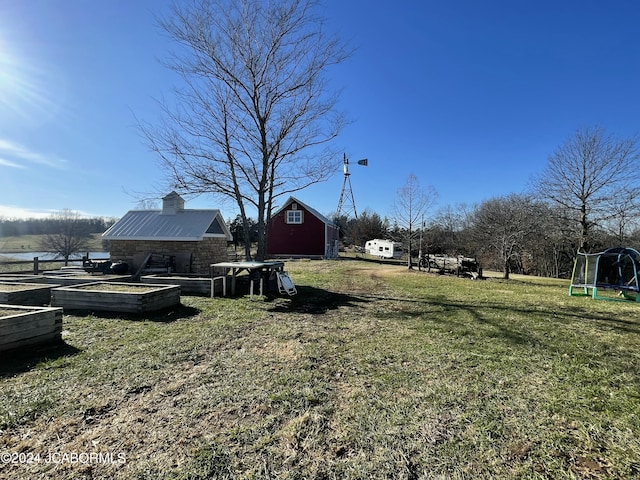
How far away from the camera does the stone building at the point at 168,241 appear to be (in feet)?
43.6

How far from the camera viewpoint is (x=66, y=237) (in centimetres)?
2494

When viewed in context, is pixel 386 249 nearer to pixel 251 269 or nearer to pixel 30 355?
pixel 251 269

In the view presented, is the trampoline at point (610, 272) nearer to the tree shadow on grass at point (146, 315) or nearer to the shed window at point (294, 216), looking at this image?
the tree shadow on grass at point (146, 315)

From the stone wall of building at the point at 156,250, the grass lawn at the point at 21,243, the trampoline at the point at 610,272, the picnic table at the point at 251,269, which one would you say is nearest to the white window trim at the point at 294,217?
the grass lawn at the point at 21,243

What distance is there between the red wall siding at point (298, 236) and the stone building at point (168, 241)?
48.4ft

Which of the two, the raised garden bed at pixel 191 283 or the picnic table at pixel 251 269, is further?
the raised garden bed at pixel 191 283

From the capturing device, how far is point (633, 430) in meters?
2.59

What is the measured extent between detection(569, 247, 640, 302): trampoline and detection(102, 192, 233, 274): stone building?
1464cm

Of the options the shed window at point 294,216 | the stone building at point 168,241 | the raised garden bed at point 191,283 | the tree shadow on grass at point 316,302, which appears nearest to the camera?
the tree shadow on grass at point 316,302

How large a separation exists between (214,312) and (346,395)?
4.64 m

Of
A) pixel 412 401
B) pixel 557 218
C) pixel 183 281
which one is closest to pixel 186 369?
pixel 412 401

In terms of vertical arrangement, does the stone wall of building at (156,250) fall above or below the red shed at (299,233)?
below

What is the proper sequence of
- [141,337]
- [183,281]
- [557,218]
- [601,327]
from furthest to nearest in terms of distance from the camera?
1. [557,218]
2. [183,281]
3. [601,327]
4. [141,337]

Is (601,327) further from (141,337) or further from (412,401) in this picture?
(141,337)
